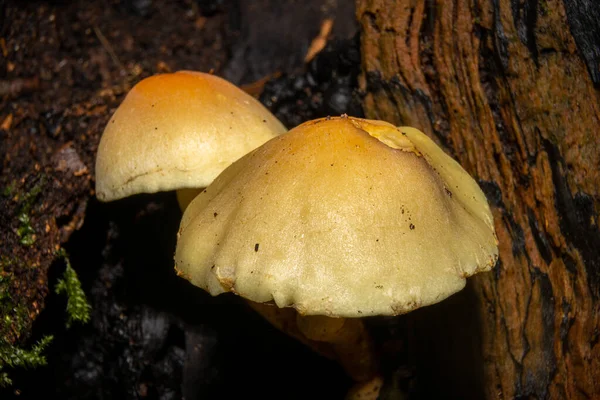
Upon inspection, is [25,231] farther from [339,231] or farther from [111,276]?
[339,231]

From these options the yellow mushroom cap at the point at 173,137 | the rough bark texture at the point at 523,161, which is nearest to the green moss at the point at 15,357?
the yellow mushroom cap at the point at 173,137

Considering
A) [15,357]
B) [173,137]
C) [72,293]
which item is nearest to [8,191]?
[72,293]

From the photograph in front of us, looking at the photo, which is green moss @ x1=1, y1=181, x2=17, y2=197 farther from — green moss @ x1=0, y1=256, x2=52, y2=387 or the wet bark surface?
green moss @ x1=0, y1=256, x2=52, y2=387

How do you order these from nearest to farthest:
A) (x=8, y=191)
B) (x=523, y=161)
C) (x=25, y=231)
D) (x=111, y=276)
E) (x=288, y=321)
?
1. (x=523, y=161)
2. (x=288, y=321)
3. (x=25, y=231)
4. (x=8, y=191)
5. (x=111, y=276)

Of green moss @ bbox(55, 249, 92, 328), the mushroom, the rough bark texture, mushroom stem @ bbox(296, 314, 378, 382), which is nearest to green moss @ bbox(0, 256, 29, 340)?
green moss @ bbox(55, 249, 92, 328)

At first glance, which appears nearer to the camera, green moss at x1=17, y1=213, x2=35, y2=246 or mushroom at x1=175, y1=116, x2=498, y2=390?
mushroom at x1=175, y1=116, x2=498, y2=390

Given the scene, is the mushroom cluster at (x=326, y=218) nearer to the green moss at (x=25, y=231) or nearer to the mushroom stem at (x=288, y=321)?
the mushroom stem at (x=288, y=321)
